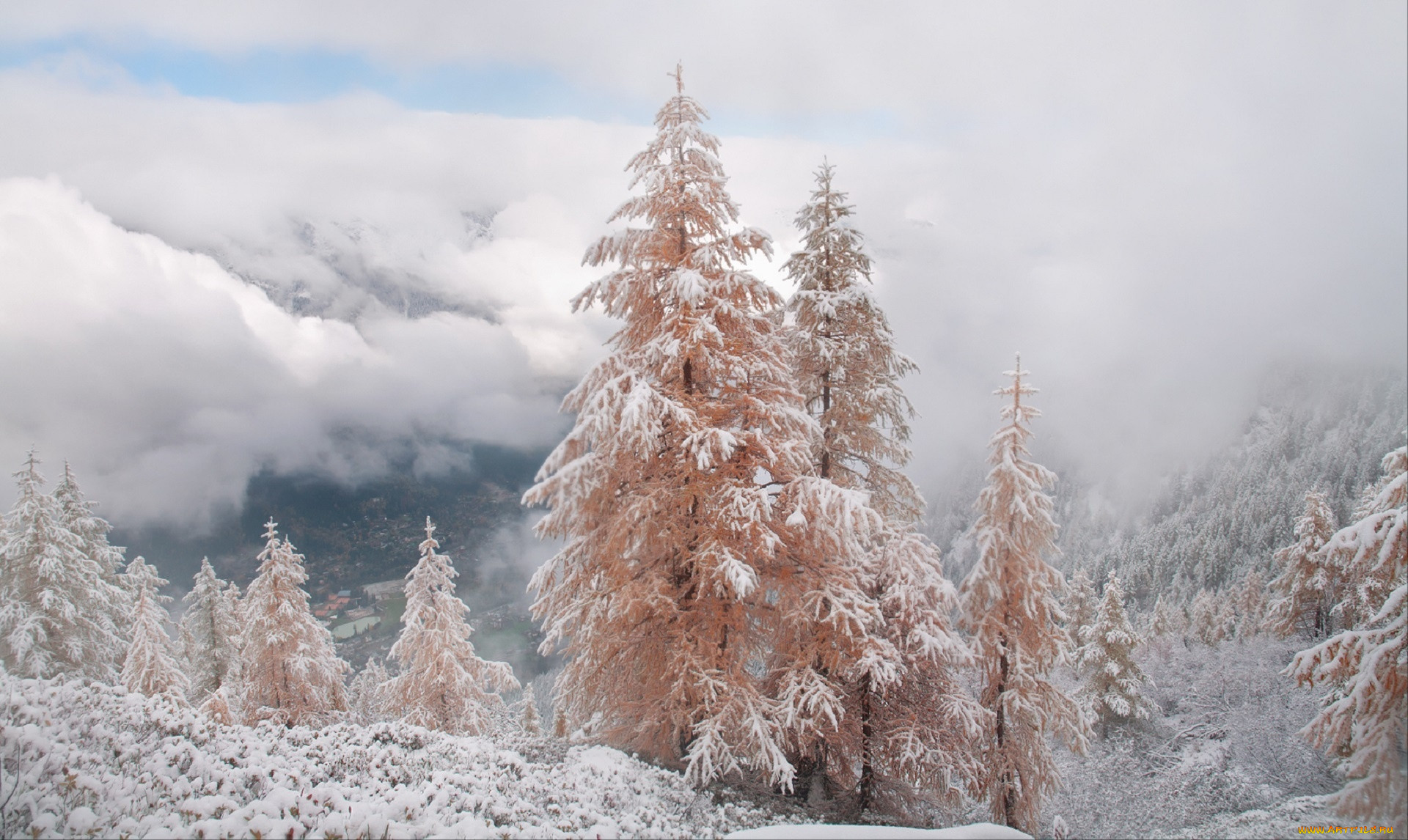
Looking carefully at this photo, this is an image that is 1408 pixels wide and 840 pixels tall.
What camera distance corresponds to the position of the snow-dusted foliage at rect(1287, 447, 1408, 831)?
6.45m

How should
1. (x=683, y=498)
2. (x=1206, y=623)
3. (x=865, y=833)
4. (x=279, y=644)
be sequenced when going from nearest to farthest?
(x=865, y=833) → (x=683, y=498) → (x=279, y=644) → (x=1206, y=623)

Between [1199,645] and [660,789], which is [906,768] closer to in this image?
[660,789]

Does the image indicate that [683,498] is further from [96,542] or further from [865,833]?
[96,542]

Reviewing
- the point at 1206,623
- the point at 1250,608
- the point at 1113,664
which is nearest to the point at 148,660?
the point at 1113,664

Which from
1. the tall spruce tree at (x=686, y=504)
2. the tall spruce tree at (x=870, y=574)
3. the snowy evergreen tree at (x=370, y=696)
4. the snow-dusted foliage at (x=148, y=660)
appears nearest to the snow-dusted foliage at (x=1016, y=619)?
the tall spruce tree at (x=870, y=574)

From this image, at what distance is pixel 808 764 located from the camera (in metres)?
10.3

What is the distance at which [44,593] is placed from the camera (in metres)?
17.4

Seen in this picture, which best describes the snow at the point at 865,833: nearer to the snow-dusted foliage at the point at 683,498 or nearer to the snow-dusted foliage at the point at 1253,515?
the snow-dusted foliage at the point at 683,498

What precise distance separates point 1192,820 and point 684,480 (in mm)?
22827

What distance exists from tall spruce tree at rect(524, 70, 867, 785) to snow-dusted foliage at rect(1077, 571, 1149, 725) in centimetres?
2741

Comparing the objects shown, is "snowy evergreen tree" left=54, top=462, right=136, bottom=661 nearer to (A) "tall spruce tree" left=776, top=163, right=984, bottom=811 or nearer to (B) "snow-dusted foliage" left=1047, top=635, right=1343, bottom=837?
(A) "tall spruce tree" left=776, top=163, right=984, bottom=811

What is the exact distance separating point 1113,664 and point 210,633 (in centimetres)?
4225

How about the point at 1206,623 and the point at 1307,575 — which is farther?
the point at 1206,623

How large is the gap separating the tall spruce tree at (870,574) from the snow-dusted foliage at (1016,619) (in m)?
1.64
